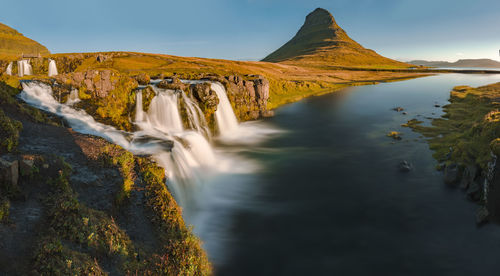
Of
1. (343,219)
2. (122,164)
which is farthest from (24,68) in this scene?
(343,219)

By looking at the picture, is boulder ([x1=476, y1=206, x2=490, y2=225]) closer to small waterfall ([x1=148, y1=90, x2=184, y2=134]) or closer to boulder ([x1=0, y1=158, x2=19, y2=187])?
boulder ([x1=0, y1=158, x2=19, y2=187])

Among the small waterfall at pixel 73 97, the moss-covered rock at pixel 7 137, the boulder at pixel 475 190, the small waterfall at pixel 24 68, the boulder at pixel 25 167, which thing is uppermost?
the small waterfall at pixel 24 68

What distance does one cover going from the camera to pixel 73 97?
25.7m

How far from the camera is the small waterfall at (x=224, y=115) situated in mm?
37859

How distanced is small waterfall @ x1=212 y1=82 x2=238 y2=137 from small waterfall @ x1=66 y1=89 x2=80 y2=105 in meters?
16.7

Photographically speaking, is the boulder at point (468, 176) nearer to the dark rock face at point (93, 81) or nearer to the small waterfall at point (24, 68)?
the dark rock face at point (93, 81)

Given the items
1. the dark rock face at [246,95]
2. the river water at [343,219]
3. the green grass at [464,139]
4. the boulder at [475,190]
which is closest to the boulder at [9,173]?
the river water at [343,219]

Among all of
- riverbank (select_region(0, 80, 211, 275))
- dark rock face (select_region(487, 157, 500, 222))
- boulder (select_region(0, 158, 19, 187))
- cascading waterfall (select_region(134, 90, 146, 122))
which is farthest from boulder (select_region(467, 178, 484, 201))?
cascading waterfall (select_region(134, 90, 146, 122))

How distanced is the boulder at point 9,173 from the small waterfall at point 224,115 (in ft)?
94.9

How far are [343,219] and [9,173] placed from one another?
16.0 metres

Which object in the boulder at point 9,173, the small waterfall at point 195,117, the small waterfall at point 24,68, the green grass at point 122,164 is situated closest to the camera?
the boulder at point 9,173

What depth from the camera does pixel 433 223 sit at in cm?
1555

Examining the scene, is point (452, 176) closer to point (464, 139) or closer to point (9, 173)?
point (464, 139)

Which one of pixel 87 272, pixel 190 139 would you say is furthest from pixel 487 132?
pixel 87 272
